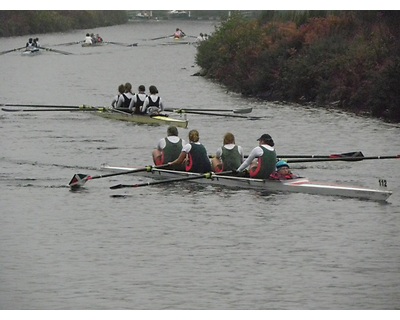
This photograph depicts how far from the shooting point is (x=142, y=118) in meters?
22.5

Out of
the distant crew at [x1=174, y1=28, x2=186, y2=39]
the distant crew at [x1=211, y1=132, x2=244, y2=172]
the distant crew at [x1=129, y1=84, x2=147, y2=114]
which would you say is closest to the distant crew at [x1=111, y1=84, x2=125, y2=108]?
the distant crew at [x1=129, y1=84, x2=147, y2=114]

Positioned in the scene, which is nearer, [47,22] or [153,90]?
[47,22]

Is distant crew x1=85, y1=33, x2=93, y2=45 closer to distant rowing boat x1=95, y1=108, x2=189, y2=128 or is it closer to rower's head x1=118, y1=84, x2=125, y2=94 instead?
rower's head x1=118, y1=84, x2=125, y2=94

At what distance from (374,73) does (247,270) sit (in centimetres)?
776

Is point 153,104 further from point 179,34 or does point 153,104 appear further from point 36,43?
point 179,34

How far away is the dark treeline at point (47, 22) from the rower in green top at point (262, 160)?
2.16 m

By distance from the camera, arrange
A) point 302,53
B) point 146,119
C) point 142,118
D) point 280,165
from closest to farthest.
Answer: point 280,165 → point 146,119 → point 142,118 → point 302,53

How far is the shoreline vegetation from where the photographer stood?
59.7ft

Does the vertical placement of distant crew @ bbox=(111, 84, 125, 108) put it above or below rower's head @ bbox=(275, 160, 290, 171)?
below

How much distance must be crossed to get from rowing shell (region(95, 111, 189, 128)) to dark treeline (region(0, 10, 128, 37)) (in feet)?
10.6

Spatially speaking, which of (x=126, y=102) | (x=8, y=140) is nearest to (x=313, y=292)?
(x=8, y=140)

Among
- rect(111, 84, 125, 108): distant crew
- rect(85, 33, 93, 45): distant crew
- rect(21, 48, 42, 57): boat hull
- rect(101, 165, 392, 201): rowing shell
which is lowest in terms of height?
rect(111, 84, 125, 108): distant crew

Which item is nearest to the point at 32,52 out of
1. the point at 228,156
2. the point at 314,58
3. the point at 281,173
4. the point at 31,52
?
the point at 31,52

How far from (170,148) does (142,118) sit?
5.73 meters
